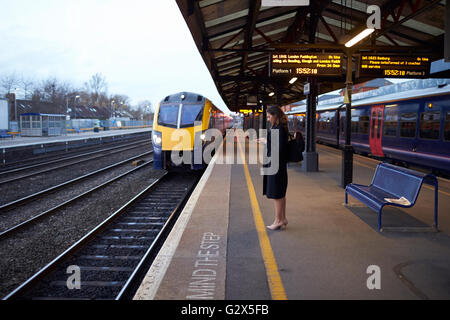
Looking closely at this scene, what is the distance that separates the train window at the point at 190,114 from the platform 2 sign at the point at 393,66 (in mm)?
5557

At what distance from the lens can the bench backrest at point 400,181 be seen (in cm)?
495

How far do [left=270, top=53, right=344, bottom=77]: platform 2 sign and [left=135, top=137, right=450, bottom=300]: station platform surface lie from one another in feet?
11.6

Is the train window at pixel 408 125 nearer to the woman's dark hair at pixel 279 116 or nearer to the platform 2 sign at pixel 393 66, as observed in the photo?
the platform 2 sign at pixel 393 66

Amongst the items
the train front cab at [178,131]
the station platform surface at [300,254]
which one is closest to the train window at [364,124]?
the train front cab at [178,131]

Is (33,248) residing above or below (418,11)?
below

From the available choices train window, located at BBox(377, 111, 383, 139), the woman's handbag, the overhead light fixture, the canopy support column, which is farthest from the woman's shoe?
train window, located at BBox(377, 111, 383, 139)

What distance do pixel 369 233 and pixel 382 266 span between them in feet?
4.00

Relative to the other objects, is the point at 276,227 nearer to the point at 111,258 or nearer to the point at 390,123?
the point at 111,258

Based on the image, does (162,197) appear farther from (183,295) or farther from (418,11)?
(418,11)

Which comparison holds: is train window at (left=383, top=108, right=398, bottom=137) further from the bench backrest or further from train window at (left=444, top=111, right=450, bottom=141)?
the bench backrest

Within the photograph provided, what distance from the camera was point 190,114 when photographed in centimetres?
1238

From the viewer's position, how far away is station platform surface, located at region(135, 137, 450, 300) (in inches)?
130
